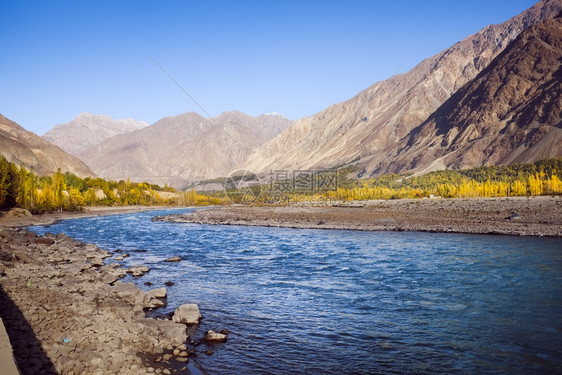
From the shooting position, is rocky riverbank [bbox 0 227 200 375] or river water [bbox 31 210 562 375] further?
river water [bbox 31 210 562 375]

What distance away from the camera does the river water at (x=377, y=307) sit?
11.8 m

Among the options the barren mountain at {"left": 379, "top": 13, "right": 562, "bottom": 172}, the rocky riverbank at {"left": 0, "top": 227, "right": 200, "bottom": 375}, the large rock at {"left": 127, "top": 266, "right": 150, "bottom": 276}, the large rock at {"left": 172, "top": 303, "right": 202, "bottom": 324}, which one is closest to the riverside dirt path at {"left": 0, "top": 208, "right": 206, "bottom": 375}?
the rocky riverbank at {"left": 0, "top": 227, "right": 200, "bottom": 375}

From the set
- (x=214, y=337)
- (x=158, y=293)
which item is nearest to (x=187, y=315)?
(x=214, y=337)

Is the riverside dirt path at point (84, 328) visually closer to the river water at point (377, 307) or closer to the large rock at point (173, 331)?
the large rock at point (173, 331)

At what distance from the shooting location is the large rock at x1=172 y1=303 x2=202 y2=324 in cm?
1464

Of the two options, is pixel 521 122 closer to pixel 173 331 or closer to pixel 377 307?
pixel 377 307

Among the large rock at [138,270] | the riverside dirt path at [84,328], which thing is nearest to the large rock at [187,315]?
the riverside dirt path at [84,328]

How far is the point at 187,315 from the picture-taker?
1480cm

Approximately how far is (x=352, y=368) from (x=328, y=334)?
263 cm

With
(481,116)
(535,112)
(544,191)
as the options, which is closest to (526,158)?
(535,112)

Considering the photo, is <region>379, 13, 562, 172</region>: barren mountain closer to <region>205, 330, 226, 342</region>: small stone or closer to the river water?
the river water

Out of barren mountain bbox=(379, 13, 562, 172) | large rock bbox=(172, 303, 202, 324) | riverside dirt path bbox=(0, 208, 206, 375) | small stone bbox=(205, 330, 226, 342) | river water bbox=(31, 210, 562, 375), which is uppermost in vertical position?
barren mountain bbox=(379, 13, 562, 172)

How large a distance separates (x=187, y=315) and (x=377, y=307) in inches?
323

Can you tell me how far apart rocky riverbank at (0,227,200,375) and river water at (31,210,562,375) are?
130 centimetres
